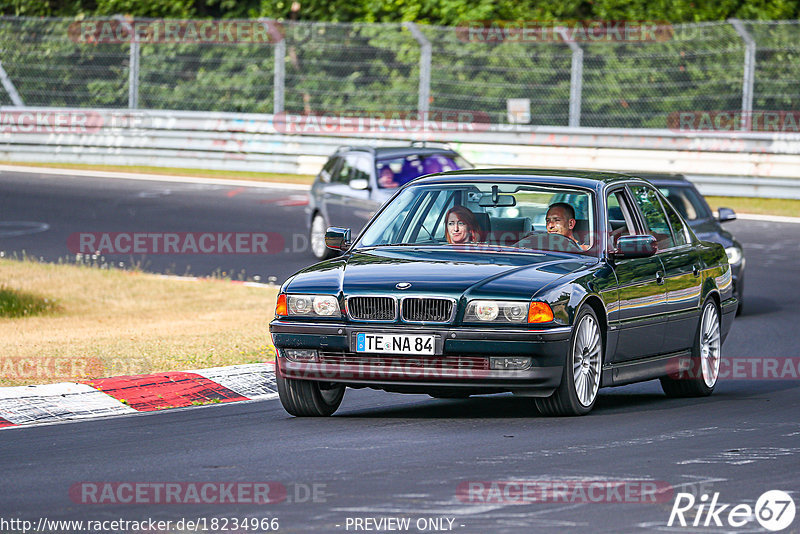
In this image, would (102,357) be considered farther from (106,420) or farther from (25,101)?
(25,101)

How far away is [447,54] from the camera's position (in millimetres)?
28797

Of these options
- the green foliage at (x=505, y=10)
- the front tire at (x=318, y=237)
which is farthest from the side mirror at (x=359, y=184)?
the green foliage at (x=505, y=10)

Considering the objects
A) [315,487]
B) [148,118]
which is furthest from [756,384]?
[148,118]

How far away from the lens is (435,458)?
7.60 metres

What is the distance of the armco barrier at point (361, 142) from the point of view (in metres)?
25.4

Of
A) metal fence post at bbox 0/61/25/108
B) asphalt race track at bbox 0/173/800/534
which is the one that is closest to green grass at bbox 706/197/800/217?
asphalt race track at bbox 0/173/800/534

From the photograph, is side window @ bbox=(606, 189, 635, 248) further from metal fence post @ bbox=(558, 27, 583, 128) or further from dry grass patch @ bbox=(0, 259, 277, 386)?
metal fence post @ bbox=(558, 27, 583, 128)

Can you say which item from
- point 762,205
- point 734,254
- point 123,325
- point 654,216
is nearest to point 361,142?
point 762,205

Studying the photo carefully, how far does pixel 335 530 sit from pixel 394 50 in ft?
77.3

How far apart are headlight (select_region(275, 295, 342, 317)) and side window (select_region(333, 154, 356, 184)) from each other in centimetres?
1178
